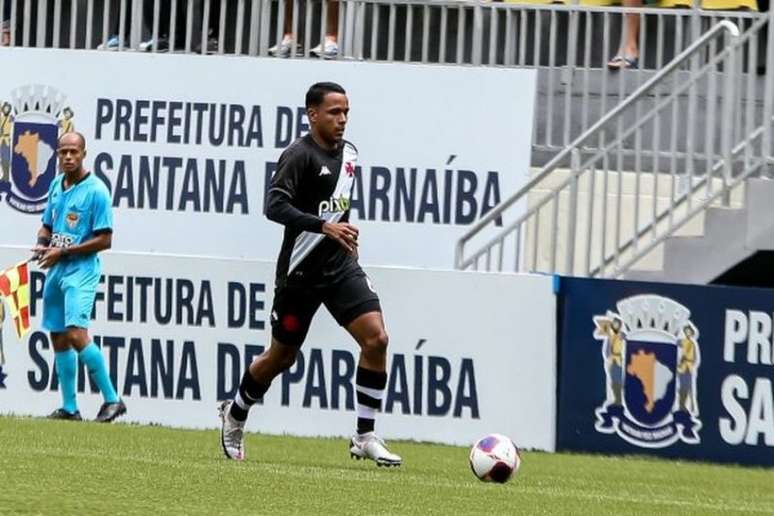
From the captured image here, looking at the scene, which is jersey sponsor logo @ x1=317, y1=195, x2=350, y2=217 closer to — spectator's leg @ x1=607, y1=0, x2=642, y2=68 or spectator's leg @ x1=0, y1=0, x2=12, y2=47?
spectator's leg @ x1=607, y1=0, x2=642, y2=68

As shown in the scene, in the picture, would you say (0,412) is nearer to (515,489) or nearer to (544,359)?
(544,359)

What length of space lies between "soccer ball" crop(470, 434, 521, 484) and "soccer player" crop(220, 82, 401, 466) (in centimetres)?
63

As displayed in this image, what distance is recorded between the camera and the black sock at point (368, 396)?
453 inches

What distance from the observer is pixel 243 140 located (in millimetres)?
17203

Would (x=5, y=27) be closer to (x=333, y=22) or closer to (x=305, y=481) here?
(x=333, y=22)

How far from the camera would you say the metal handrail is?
15.4 m

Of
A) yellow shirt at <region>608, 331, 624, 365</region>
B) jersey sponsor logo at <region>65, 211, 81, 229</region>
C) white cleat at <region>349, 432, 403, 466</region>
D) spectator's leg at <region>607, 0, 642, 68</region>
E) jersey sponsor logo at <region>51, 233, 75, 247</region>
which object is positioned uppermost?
spectator's leg at <region>607, 0, 642, 68</region>

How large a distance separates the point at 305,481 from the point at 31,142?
→ 8.02 meters

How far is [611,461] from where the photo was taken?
1402 cm

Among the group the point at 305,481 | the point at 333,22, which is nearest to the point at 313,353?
the point at 333,22

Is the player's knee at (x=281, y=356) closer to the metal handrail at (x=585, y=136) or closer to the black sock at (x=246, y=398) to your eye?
the black sock at (x=246, y=398)

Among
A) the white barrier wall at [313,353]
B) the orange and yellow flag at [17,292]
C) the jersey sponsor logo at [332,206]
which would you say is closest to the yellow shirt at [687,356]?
the white barrier wall at [313,353]

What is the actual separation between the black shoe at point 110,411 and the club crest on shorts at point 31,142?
3078 millimetres

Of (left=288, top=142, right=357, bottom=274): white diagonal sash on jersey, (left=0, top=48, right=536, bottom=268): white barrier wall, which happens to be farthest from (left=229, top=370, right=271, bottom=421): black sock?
(left=0, top=48, right=536, bottom=268): white barrier wall
